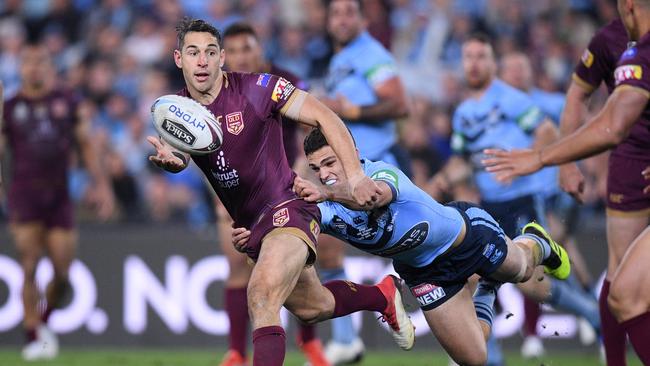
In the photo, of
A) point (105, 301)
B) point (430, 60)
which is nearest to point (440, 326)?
point (105, 301)

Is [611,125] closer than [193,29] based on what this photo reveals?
Yes

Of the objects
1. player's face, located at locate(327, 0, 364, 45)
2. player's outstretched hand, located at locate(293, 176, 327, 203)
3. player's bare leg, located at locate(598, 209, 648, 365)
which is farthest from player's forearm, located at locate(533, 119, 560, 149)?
player's outstretched hand, located at locate(293, 176, 327, 203)

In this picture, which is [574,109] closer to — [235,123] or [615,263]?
[615,263]

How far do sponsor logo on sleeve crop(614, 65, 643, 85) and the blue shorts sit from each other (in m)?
1.33

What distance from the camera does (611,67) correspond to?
815cm

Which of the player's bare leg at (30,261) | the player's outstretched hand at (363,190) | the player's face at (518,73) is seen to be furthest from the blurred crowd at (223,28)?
the player's outstretched hand at (363,190)

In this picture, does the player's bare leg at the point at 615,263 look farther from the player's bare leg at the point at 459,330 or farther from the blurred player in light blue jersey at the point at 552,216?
the blurred player in light blue jersey at the point at 552,216

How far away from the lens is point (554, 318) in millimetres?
12141

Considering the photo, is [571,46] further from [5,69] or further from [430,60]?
[5,69]

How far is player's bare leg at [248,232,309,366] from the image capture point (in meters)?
6.32

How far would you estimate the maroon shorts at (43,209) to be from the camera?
470 inches

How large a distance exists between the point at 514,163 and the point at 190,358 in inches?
218

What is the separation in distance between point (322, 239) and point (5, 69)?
7495mm

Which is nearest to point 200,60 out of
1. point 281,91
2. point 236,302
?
point 281,91
